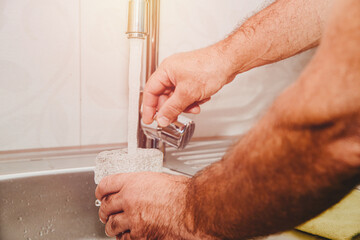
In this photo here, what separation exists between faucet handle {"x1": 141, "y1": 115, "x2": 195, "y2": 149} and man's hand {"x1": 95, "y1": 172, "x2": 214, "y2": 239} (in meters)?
0.17

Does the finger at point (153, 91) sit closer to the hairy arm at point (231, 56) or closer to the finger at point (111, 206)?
the hairy arm at point (231, 56)

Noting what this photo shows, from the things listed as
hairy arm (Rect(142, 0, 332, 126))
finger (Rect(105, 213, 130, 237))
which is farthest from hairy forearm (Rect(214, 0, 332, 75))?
finger (Rect(105, 213, 130, 237))

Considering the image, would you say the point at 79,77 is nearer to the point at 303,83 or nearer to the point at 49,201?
the point at 49,201

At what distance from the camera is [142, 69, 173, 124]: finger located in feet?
1.99

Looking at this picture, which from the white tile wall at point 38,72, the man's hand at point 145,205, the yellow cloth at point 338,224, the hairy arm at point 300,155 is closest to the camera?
the hairy arm at point 300,155

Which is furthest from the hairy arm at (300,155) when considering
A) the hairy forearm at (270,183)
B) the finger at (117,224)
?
the finger at (117,224)

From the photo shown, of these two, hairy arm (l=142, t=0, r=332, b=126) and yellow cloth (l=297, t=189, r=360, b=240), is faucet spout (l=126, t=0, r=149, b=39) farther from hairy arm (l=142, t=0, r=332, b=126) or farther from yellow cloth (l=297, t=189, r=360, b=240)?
yellow cloth (l=297, t=189, r=360, b=240)

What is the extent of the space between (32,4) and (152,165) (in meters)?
0.41

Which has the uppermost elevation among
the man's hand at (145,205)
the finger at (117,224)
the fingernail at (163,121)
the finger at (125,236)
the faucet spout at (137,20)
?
the faucet spout at (137,20)

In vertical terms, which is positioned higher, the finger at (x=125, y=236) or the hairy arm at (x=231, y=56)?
the hairy arm at (x=231, y=56)

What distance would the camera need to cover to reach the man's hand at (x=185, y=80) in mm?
586

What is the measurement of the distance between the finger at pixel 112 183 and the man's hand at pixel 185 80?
168mm

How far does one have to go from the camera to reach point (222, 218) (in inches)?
14.1

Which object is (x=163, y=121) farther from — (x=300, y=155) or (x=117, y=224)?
(x=300, y=155)
